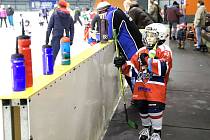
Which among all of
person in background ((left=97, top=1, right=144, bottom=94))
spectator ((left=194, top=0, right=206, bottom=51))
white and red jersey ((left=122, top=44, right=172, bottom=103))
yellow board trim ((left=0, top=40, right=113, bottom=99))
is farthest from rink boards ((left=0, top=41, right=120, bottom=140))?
spectator ((left=194, top=0, right=206, bottom=51))

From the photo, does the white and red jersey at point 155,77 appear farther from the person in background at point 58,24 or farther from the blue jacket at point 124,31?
the person in background at point 58,24

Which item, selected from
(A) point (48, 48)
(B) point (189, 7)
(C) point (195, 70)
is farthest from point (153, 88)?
(B) point (189, 7)

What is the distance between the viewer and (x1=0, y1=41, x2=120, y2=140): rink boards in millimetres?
1829

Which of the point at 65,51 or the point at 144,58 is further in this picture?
the point at 144,58

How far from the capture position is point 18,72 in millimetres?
1909

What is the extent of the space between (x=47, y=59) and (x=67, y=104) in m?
0.33

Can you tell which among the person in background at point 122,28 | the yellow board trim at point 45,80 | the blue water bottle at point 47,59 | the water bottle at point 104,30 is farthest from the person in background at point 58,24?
the blue water bottle at point 47,59

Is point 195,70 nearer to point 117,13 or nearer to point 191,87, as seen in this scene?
point 191,87

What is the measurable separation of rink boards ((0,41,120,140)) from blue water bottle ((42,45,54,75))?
0.17 ft

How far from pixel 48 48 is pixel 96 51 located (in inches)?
49.3

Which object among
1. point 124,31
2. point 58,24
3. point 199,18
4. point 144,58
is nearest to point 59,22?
point 58,24

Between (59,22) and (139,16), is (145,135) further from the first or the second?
(59,22)

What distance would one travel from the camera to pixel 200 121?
14.6 feet

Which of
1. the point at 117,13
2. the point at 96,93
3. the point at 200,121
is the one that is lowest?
the point at 200,121
